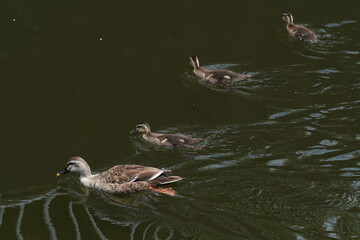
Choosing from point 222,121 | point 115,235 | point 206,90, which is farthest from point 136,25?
point 115,235

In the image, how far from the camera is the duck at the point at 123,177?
22.6 ft

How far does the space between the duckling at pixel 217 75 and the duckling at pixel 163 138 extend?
179cm

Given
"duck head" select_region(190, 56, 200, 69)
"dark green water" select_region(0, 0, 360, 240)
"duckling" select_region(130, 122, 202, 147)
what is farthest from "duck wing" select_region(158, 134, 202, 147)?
"duck head" select_region(190, 56, 200, 69)

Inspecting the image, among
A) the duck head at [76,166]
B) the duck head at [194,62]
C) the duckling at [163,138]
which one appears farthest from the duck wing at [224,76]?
the duck head at [76,166]

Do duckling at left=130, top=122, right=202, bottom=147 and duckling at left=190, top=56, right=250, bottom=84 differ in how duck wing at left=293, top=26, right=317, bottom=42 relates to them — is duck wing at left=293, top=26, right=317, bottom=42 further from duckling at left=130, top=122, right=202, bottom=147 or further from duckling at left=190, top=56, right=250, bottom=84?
duckling at left=130, top=122, right=202, bottom=147

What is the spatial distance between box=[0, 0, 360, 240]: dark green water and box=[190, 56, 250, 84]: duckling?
0.43 feet

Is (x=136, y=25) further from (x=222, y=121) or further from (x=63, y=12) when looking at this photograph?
(x=222, y=121)

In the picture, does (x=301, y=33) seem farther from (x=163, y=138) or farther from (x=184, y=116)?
(x=163, y=138)

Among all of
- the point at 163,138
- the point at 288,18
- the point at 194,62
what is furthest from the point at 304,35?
the point at 163,138

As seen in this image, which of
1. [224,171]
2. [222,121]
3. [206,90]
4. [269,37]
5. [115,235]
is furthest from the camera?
[269,37]

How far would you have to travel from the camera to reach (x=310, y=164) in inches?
277

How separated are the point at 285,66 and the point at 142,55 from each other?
7.71ft

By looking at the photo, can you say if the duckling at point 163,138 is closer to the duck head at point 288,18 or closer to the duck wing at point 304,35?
the duck wing at point 304,35

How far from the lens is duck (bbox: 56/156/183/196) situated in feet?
22.6
